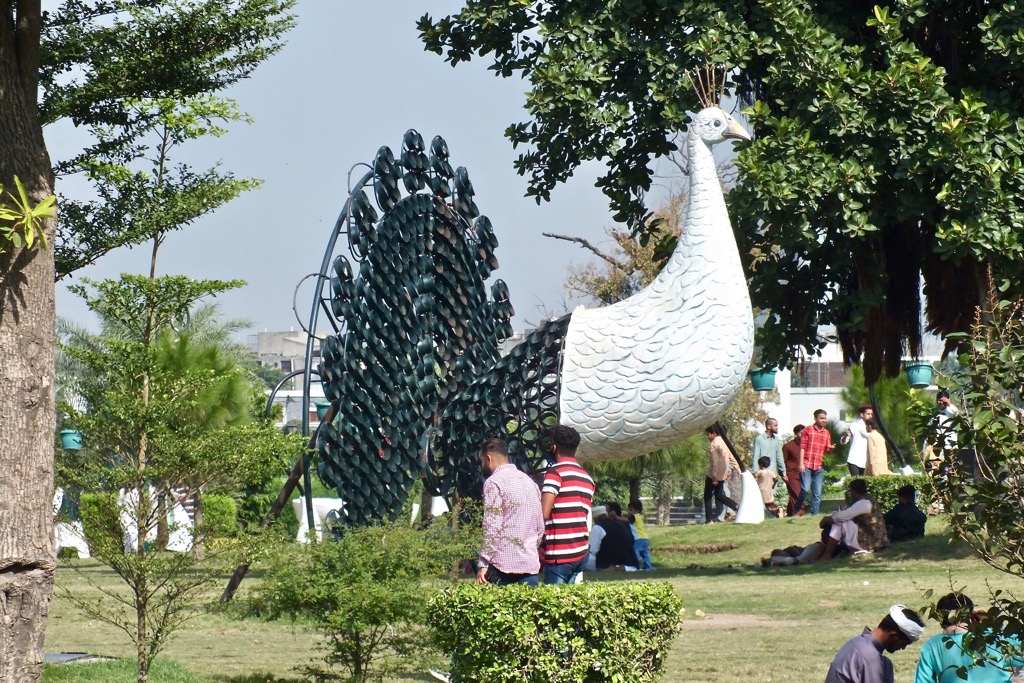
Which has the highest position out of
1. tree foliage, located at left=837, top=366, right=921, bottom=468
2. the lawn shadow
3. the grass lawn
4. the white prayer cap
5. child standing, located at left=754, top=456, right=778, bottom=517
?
tree foliage, located at left=837, top=366, right=921, bottom=468

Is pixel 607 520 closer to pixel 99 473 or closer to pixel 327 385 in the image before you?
pixel 327 385

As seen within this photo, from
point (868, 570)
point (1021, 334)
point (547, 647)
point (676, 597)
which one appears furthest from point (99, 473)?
point (868, 570)

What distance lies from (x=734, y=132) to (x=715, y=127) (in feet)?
0.60

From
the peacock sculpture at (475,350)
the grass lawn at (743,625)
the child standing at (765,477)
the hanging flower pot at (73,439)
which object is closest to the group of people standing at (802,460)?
the child standing at (765,477)

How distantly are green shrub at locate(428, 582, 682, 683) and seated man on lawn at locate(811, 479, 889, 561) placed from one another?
7.65m

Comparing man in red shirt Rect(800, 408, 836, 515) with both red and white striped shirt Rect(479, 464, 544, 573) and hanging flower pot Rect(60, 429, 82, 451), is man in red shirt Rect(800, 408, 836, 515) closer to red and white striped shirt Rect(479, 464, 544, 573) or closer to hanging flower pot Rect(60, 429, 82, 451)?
hanging flower pot Rect(60, 429, 82, 451)

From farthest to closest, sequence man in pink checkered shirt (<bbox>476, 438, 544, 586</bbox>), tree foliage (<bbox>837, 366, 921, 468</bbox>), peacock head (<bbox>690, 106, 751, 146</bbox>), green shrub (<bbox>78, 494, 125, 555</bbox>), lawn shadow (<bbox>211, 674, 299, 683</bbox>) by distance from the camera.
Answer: tree foliage (<bbox>837, 366, 921, 468</bbox>)
peacock head (<bbox>690, 106, 751, 146</bbox>)
lawn shadow (<bbox>211, 674, 299, 683</bbox>)
man in pink checkered shirt (<bbox>476, 438, 544, 586</bbox>)
green shrub (<bbox>78, 494, 125, 555</bbox>)

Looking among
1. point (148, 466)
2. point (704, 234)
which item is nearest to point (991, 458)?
point (148, 466)

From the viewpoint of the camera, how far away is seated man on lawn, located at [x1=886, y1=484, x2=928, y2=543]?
15312mm

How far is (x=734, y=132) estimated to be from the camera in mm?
12242

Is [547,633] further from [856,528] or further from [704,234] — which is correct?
[856,528]

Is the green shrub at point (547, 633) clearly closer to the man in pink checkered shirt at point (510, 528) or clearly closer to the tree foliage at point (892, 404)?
the man in pink checkered shirt at point (510, 528)

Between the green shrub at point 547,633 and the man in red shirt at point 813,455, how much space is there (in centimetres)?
1189

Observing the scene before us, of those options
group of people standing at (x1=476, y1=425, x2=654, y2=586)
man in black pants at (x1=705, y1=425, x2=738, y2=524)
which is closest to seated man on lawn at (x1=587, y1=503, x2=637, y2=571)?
man in black pants at (x1=705, y1=425, x2=738, y2=524)
